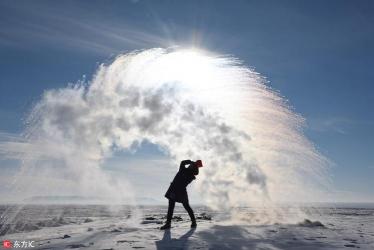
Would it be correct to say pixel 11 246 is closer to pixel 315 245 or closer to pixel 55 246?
pixel 55 246

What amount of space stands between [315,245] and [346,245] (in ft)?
2.85

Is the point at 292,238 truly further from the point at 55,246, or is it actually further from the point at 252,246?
the point at 55,246

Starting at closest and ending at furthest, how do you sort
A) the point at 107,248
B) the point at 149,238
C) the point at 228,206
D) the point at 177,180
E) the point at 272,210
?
1. the point at 107,248
2. the point at 149,238
3. the point at 177,180
4. the point at 272,210
5. the point at 228,206

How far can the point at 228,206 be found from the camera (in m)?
35.6

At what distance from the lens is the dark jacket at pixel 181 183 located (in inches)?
545

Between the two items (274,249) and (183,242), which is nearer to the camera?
(274,249)

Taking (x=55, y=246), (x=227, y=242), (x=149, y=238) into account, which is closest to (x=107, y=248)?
(x=55, y=246)

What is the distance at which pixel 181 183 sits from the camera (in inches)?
548

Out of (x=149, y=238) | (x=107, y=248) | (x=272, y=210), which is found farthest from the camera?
(x=272, y=210)

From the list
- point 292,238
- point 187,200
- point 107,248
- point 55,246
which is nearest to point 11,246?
point 55,246

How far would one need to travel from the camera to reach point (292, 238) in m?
11.2

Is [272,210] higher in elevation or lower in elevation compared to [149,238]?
higher

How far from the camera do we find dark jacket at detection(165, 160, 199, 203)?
1384 centimetres

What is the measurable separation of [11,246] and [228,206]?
1075 inches
